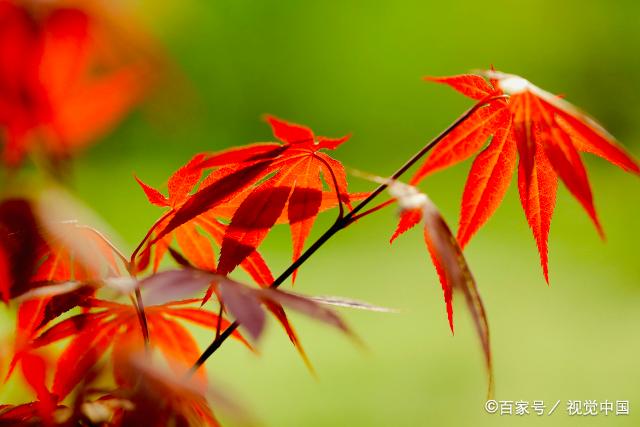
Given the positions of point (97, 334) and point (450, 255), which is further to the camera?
point (97, 334)

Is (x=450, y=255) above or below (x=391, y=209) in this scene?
below

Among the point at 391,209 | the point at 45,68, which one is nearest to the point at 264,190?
the point at 45,68

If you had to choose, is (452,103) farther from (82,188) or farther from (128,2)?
(128,2)

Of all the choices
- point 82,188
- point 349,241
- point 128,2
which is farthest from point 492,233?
point 128,2

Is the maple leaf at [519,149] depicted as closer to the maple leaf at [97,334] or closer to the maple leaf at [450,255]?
the maple leaf at [450,255]

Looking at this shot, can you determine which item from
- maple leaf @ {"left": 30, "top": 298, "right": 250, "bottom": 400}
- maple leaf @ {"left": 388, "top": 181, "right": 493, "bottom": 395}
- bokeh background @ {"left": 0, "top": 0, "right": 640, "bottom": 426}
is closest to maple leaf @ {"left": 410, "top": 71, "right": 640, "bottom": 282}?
maple leaf @ {"left": 388, "top": 181, "right": 493, "bottom": 395}

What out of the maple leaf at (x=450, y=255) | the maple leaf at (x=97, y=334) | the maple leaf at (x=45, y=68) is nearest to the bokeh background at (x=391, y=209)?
the maple leaf at (x=45, y=68)

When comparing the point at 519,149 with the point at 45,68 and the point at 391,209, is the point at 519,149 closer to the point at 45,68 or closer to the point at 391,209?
the point at 45,68
